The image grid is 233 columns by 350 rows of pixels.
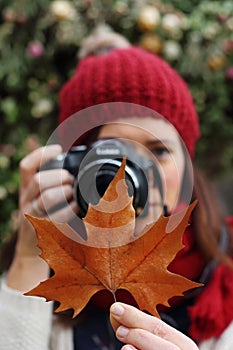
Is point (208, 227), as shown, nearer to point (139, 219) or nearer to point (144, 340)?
point (139, 219)

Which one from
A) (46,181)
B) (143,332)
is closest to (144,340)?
(143,332)

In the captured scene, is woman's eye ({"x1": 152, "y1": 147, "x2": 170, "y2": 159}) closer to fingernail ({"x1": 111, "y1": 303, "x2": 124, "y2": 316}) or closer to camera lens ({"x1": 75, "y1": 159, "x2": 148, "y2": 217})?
camera lens ({"x1": 75, "y1": 159, "x2": 148, "y2": 217})

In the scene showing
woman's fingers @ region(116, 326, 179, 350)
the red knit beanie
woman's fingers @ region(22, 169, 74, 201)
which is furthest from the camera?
the red knit beanie

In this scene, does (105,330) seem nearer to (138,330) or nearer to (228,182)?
(138,330)

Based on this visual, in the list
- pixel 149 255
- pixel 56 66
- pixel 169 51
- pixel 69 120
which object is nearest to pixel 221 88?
pixel 169 51

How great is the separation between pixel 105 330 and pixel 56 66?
2.70 ft

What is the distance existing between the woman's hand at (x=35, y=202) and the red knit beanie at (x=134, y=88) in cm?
14

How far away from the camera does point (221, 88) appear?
1436 millimetres

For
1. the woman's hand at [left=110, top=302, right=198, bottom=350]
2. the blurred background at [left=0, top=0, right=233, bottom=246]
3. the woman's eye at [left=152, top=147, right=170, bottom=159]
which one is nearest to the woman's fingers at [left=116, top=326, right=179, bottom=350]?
the woman's hand at [left=110, top=302, right=198, bottom=350]

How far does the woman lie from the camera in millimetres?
751

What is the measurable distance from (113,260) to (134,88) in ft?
1.59

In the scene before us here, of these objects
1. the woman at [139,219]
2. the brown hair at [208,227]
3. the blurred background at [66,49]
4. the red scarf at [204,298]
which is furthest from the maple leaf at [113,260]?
the blurred background at [66,49]

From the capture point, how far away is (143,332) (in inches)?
16.7

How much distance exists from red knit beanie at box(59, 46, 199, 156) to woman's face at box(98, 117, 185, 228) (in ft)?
0.10
